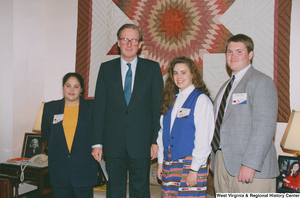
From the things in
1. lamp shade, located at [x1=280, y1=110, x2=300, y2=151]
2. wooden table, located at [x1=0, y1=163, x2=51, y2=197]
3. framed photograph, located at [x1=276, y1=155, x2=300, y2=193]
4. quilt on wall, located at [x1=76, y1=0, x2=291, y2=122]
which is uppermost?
quilt on wall, located at [x1=76, y1=0, x2=291, y2=122]

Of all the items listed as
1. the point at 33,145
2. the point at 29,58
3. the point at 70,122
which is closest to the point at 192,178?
the point at 70,122

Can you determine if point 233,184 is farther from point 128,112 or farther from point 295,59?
point 295,59

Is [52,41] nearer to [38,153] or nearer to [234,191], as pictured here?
[38,153]

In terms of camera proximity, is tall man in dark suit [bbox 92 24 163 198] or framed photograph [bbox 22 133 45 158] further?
framed photograph [bbox 22 133 45 158]

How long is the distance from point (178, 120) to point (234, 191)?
0.58 m

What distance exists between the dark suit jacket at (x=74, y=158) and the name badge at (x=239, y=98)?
3.99 ft

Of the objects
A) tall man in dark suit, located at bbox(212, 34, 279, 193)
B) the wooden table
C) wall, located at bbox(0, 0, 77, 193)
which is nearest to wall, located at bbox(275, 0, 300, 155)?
tall man in dark suit, located at bbox(212, 34, 279, 193)

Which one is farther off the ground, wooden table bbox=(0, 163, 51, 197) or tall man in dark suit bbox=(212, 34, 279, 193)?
tall man in dark suit bbox=(212, 34, 279, 193)

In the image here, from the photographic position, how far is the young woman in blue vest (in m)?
1.56

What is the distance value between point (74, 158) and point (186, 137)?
101cm

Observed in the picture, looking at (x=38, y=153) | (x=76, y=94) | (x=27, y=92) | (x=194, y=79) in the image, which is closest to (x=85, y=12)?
(x=27, y=92)

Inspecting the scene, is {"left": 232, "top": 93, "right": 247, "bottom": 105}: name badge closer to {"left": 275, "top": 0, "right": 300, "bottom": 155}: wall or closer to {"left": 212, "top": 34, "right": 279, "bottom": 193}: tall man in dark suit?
{"left": 212, "top": 34, "right": 279, "bottom": 193}: tall man in dark suit

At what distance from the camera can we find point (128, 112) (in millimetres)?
1766

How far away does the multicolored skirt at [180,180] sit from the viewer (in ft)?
5.17
